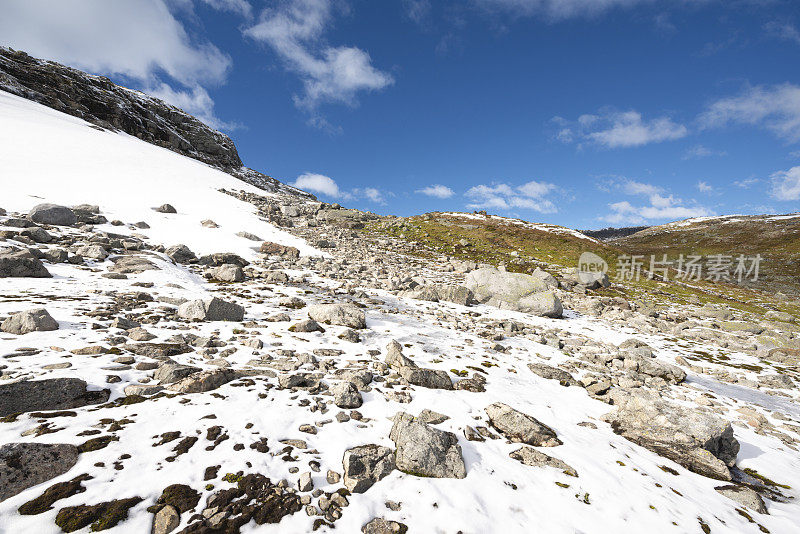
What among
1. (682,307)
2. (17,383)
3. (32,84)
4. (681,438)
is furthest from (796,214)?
(32,84)

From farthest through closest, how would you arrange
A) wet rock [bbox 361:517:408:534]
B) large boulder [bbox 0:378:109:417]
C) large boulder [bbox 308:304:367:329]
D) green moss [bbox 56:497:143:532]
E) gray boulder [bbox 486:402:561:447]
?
large boulder [bbox 308:304:367:329]
gray boulder [bbox 486:402:561:447]
large boulder [bbox 0:378:109:417]
wet rock [bbox 361:517:408:534]
green moss [bbox 56:497:143:532]

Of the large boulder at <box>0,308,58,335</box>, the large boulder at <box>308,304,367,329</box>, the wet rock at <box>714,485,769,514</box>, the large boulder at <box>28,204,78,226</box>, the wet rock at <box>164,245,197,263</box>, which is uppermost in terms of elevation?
the large boulder at <box>28,204,78,226</box>

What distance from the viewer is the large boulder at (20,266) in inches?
499

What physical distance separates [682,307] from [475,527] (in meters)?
42.0

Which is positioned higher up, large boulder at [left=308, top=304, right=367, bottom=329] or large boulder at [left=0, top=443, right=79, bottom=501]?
large boulder at [left=308, top=304, right=367, bottom=329]

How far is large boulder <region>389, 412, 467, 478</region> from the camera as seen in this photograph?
657 cm

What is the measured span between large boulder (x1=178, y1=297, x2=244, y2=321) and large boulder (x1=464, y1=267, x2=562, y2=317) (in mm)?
19168

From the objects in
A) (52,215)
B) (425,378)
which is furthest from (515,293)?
(52,215)

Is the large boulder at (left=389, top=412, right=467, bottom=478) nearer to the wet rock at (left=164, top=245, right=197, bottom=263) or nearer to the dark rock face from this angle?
the wet rock at (left=164, top=245, right=197, bottom=263)

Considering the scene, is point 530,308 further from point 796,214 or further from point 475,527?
point 796,214

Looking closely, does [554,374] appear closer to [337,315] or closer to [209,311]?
[337,315]

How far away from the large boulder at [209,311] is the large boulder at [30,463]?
767 cm

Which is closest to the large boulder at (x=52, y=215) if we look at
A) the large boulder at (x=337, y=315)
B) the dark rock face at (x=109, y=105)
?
the large boulder at (x=337, y=315)

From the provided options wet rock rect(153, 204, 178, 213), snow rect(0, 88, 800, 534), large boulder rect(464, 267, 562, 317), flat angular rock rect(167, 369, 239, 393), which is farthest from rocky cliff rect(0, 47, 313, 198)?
flat angular rock rect(167, 369, 239, 393)
